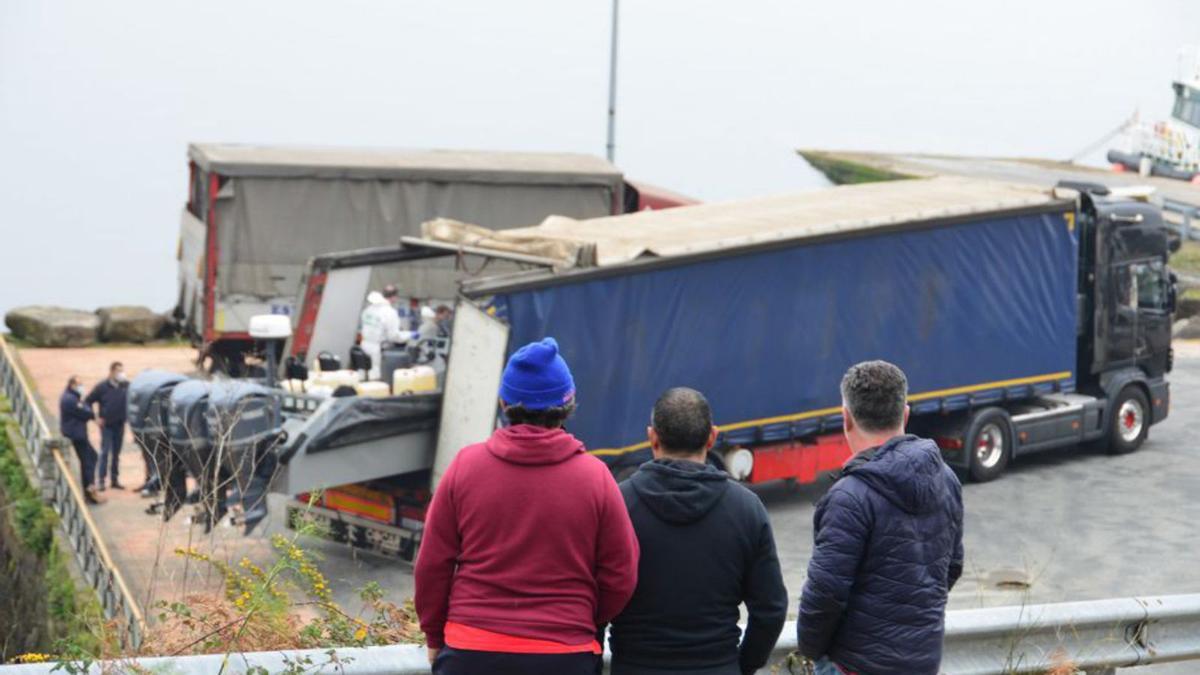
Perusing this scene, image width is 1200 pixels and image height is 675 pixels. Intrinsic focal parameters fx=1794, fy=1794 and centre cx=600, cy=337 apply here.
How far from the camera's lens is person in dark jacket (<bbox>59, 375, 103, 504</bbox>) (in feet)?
56.0

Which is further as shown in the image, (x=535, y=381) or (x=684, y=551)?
(x=684, y=551)

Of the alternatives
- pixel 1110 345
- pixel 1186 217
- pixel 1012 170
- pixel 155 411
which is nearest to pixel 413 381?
pixel 155 411

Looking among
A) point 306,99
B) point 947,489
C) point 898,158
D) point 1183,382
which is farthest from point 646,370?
point 306,99

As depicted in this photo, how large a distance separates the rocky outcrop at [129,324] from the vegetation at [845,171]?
76.3ft

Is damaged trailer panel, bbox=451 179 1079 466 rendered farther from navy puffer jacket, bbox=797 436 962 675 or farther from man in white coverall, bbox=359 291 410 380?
navy puffer jacket, bbox=797 436 962 675

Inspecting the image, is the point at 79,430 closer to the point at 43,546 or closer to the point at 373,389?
the point at 43,546

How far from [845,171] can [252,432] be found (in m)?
41.1

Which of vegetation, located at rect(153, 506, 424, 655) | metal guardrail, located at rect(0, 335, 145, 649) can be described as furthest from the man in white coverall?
vegetation, located at rect(153, 506, 424, 655)

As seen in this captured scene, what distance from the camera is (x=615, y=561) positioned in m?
4.87

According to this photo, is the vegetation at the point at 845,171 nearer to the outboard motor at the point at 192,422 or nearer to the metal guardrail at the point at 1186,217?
the metal guardrail at the point at 1186,217

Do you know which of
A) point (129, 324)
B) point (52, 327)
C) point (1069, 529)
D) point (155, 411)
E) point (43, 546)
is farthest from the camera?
point (129, 324)

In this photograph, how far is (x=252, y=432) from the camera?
546 inches

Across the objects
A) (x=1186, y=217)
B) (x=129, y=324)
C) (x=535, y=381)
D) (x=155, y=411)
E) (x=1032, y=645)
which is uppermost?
(x=535, y=381)

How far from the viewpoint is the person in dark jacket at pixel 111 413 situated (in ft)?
56.8
